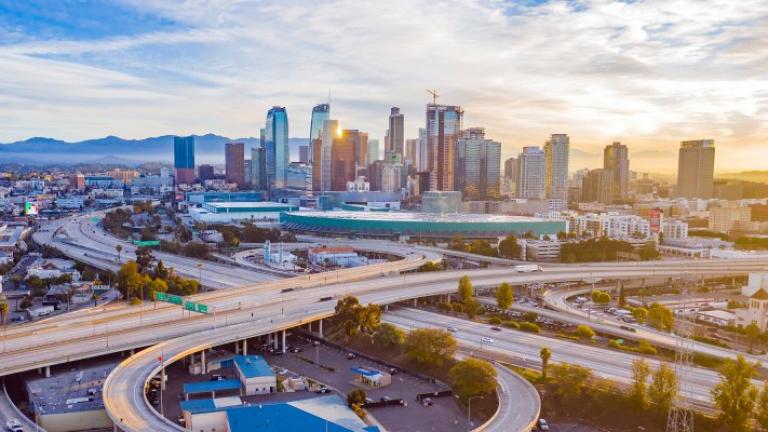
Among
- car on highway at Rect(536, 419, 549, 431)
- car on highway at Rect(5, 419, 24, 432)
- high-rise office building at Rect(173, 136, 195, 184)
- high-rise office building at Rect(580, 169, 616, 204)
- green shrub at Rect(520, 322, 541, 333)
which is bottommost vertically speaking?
car on highway at Rect(536, 419, 549, 431)

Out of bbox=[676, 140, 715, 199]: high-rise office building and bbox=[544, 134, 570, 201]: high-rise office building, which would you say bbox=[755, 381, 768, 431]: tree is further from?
bbox=[676, 140, 715, 199]: high-rise office building

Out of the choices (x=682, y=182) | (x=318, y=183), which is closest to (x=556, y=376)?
(x=318, y=183)

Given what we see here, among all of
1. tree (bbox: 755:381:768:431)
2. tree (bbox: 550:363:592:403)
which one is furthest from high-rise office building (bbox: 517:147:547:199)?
tree (bbox: 755:381:768:431)

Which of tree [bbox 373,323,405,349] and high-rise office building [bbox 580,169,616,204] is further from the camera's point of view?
high-rise office building [bbox 580,169,616,204]

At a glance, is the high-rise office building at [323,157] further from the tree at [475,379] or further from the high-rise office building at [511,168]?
the tree at [475,379]

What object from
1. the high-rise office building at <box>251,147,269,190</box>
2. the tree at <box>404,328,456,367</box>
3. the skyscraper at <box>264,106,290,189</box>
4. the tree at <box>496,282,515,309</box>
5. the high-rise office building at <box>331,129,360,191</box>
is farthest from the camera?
the high-rise office building at <box>251,147,269,190</box>

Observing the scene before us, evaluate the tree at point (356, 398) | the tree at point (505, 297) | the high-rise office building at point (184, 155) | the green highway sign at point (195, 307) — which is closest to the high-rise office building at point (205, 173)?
the high-rise office building at point (184, 155)
